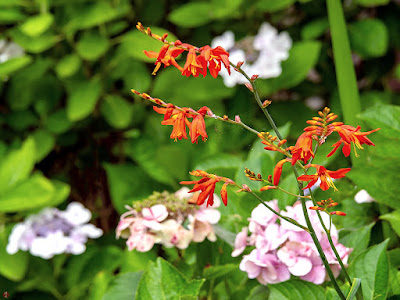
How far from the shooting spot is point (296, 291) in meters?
0.61

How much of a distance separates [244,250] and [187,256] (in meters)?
0.12

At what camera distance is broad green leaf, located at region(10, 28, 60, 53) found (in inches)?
57.9

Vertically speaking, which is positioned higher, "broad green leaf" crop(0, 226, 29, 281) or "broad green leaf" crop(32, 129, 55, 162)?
"broad green leaf" crop(32, 129, 55, 162)

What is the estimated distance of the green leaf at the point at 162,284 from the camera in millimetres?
627

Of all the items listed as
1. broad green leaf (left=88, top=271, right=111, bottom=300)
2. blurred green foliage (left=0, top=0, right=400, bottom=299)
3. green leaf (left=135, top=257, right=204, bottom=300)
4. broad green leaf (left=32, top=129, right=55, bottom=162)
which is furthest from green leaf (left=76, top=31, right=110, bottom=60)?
green leaf (left=135, top=257, right=204, bottom=300)

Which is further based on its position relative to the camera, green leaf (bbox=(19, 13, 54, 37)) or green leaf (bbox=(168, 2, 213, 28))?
green leaf (bbox=(168, 2, 213, 28))

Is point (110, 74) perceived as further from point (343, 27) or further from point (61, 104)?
point (343, 27)

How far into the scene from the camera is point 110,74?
5.34ft

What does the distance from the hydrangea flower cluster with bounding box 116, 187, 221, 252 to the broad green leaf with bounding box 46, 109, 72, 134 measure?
2.94 feet

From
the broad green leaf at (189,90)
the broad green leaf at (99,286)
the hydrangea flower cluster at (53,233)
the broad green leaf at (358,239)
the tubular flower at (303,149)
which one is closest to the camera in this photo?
the tubular flower at (303,149)

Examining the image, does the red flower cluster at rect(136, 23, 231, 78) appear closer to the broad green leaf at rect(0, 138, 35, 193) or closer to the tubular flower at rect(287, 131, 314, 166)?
the tubular flower at rect(287, 131, 314, 166)

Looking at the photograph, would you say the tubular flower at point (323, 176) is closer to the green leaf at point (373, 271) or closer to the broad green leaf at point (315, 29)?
the green leaf at point (373, 271)

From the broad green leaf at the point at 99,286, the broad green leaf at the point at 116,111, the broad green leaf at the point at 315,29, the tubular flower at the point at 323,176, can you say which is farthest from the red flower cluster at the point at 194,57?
the broad green leaf at the point at 315,29

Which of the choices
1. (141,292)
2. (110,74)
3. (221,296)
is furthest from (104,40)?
(141,292)
